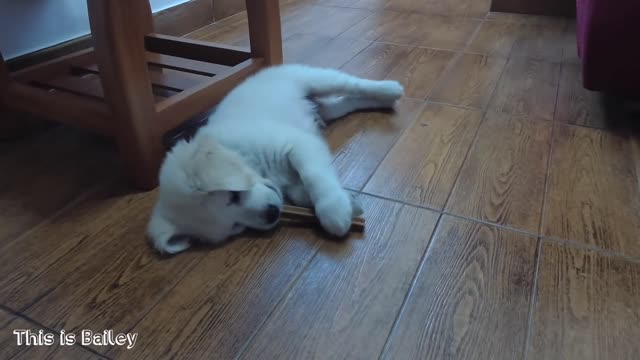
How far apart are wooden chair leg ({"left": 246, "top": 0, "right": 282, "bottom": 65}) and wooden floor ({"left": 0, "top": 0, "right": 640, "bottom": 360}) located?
0.99 ft

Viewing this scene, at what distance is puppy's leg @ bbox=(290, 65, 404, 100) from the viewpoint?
130 cm

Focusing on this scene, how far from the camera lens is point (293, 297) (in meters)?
0.82

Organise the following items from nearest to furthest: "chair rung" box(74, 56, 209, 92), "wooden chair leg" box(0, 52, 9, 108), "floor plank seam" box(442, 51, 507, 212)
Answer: "floor plank seam" box(442, 51, 507, 212)
"wooden chair leg" box(0, 52, 9, 108)
"chair rung" box(74, 56, 209, 92)

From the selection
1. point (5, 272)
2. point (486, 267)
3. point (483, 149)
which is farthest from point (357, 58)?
point (5, 272)

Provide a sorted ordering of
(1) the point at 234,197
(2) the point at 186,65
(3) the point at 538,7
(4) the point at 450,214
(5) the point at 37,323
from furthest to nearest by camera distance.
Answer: (3) the point at 538,7 < (2) the point at 186,65 < (4) the point at 450,214 < (1) the point at 234,197 < (5) the point at 37,323

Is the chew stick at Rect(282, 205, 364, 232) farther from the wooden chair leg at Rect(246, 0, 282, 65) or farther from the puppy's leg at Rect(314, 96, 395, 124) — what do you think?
the wooden chair leg at Rect(246, 0, 282, 65)

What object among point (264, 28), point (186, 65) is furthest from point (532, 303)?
point (186, 65)

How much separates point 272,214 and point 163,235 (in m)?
0.20

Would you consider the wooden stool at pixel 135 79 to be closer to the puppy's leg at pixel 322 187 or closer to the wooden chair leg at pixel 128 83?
the wooden chair leg at pixel 128 83

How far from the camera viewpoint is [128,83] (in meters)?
1.01

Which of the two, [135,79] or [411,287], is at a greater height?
[135,79]

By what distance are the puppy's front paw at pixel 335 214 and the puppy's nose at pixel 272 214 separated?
8 cm

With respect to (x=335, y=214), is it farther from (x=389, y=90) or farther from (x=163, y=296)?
(x=389, y=90)

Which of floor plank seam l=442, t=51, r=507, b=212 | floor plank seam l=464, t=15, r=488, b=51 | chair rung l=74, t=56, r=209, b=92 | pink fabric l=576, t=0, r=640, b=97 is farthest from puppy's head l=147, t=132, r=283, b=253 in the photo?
floor plank seam l=464, t=15, r=488, b=51
